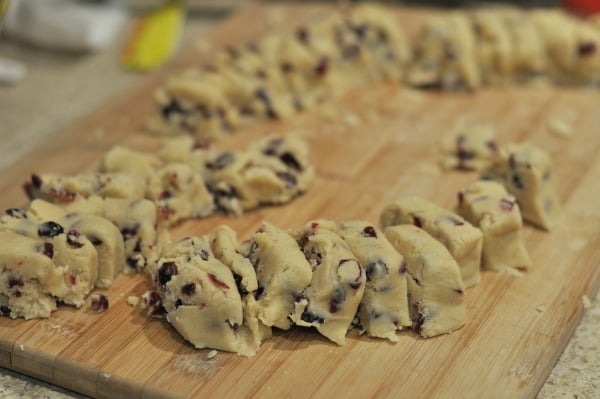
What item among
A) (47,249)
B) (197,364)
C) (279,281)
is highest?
(47,249)

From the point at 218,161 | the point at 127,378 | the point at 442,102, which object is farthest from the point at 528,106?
the point at 127,378

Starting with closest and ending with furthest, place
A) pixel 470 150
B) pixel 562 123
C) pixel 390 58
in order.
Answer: pixel 470 150 < pixel 562 123 < pixel 390 58

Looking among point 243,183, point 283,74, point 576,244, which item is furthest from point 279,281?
point 283,74

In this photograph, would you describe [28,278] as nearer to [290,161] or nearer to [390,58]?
[290,161]

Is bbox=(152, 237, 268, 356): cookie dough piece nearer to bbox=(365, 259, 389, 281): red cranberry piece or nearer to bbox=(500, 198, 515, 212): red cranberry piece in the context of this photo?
bbox=(365, 259, 389, 281): red cranberry piece

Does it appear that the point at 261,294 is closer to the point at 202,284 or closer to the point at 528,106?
the point at 202,284

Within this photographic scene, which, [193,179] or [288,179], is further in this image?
[288,179]

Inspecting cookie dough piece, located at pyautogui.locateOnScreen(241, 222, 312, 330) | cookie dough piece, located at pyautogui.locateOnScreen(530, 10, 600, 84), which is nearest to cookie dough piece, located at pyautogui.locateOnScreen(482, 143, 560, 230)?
cookie dough piece, located at pyautogui.locateOnScreen(241, 222, 312, 330)

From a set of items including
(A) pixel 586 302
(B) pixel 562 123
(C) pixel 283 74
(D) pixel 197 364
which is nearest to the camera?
(D) pixel 197 364

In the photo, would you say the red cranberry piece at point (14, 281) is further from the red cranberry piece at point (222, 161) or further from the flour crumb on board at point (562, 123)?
the flour crumb on board at point (562, 123)
